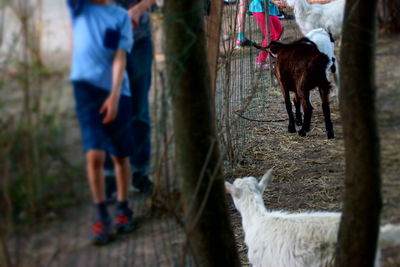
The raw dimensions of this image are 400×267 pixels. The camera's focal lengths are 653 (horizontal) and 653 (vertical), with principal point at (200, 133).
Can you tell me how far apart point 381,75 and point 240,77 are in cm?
188

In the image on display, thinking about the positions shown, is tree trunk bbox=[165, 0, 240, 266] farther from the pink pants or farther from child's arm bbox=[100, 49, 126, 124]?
the pink pants

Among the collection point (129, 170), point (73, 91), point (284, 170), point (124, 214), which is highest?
point (73, 91)

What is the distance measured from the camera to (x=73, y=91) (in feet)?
8.94

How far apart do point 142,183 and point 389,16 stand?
953cm

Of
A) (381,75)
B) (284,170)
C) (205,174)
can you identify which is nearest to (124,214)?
(205,174)

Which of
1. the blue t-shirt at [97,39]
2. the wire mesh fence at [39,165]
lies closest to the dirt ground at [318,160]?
the wire mesh fence at [39,165]

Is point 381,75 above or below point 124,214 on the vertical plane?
above

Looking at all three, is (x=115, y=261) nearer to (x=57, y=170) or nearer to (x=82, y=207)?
(x=82, y=207)

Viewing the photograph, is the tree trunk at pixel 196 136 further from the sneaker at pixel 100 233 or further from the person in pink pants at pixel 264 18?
the person in pink pants at pixel 264 18

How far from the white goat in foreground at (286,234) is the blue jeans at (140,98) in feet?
5.37

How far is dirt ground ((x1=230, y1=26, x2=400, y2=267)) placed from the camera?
5.42 meters

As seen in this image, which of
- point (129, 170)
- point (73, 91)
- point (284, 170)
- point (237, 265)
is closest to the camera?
point (73, 91)

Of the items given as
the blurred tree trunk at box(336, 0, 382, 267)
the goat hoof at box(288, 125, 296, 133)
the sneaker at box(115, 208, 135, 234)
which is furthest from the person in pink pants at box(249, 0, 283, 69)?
the sneaker at box(115, 208, 135, 234)

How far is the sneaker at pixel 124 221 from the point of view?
301cm
